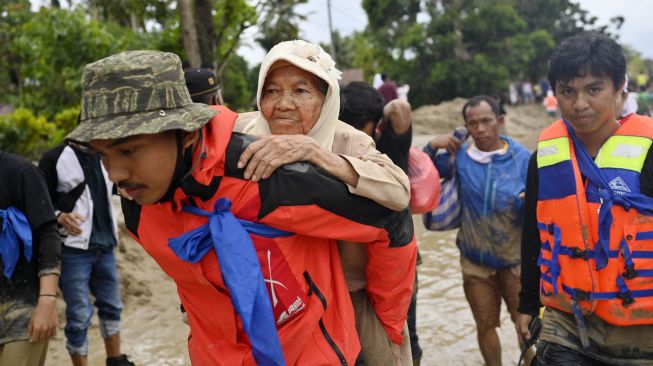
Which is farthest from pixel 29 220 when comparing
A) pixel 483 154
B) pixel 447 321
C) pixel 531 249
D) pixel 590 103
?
pixel 447 321

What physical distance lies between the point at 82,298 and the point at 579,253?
3564 millimetres

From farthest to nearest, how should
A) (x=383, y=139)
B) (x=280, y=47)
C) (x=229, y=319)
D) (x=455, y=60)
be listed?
(x=455, y=60) < (x=383, y=139) < (x=280, y=47) < (x=229, y=319)

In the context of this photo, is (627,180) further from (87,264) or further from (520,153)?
(87,264)

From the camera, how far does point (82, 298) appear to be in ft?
15.6

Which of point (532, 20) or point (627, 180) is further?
point (532, 20)

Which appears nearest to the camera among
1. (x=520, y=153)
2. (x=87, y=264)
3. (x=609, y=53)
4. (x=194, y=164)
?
(x=194, y=164)

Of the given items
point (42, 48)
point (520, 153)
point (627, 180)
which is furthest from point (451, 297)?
point (42, 48)

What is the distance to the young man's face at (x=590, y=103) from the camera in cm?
285

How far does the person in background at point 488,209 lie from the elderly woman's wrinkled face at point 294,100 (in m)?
2.40

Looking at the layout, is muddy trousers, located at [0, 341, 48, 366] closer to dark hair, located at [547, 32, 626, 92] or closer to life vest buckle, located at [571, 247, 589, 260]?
life vest buckle, located at [571, 247, 589, 260]

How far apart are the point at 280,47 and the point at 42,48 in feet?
41.9

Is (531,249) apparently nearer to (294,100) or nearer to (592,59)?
(592,59)

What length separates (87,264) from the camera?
4824 millimetres

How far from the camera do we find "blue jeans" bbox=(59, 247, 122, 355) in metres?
4.72
